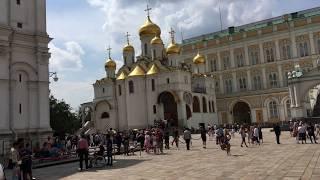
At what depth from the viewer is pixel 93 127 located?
6303 centimetres

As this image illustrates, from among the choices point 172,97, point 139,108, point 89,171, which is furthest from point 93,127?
point 89,171

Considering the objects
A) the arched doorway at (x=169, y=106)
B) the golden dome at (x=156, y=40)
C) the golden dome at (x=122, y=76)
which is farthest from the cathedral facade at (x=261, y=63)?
the golden dome at (x=122, y=76)

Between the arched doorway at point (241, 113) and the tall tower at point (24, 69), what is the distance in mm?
47164

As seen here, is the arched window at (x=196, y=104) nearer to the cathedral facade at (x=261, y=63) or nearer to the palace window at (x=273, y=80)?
the cathedral facade at (x=261, y=63)

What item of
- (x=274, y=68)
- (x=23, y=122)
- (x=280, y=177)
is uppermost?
(x=274, y=68)

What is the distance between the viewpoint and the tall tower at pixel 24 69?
25156 mm

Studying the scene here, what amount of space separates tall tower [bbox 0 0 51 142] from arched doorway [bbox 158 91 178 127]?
93.7 feet

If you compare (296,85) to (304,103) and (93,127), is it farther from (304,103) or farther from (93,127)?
(93,127)

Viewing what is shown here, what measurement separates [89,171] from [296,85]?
3245 centimetres

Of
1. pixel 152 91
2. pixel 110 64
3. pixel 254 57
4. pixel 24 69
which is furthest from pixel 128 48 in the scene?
pixel 24 69

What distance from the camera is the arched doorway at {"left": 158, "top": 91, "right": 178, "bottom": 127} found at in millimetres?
54484

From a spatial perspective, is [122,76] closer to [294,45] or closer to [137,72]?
[137,72]

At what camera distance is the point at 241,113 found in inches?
2758

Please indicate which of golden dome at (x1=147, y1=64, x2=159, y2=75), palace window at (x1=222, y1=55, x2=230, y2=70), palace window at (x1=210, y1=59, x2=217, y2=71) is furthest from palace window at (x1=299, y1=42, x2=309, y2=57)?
golden dome at (x1=147, y1=64, x2=159, y2=75)
